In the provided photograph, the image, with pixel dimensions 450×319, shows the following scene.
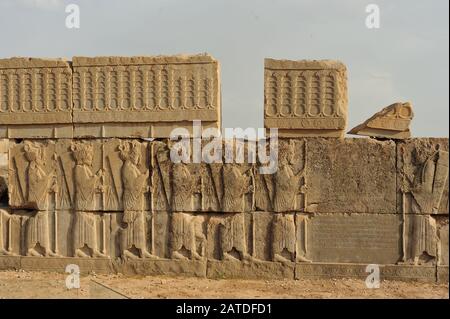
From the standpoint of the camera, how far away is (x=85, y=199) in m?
7.51

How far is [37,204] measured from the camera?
7.59 m

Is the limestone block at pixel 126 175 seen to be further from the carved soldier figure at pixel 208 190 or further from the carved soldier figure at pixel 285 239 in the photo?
the carved soldier figure at pixel 285 239

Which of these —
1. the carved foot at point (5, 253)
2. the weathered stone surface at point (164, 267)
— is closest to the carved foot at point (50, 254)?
the carved foot at point (5, 253)

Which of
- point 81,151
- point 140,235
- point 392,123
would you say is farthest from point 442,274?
point 81,151

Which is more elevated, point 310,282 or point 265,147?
point 265,147

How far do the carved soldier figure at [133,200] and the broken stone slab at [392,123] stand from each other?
128 inches

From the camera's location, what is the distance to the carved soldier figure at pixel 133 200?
7.38 m

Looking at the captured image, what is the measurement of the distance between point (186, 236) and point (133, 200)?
3.04 ft

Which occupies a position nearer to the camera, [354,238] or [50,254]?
[354,238]

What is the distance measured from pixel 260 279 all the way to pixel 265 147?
6.07 ft

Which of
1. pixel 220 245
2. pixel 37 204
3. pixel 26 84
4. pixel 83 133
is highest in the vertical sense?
pixel 26 84

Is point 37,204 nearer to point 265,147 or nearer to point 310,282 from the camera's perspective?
point 265,147

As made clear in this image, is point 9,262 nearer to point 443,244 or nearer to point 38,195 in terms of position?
point 38,195

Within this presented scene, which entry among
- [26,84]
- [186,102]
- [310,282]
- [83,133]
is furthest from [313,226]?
[26,84]
